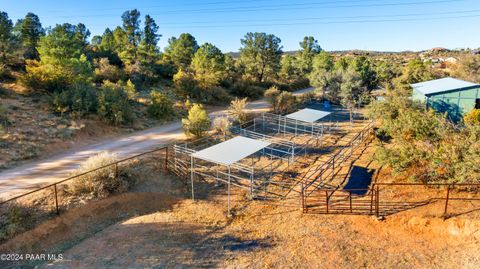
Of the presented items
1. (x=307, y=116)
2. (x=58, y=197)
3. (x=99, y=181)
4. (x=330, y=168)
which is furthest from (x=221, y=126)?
(x=58, y=197)

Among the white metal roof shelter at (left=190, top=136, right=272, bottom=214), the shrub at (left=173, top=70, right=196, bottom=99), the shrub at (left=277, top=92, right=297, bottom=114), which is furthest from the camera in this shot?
the shrub at (left=173, top=70, right=196, bottom=99)

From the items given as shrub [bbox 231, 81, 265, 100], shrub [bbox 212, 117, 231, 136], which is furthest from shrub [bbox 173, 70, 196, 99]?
shrub [bbox 212, 117, 231, 136]

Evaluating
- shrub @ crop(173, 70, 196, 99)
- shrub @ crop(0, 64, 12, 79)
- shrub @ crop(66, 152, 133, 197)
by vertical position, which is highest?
shrub @ crop(0, 64, 12, 79)

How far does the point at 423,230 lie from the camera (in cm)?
1105

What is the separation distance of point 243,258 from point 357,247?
387 centimetres

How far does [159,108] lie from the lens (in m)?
25.1

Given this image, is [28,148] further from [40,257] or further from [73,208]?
[40,257]

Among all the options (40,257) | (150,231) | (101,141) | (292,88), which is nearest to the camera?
(40,257)

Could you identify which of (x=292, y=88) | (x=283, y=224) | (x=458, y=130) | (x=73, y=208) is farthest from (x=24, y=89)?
(x=292, y=88)

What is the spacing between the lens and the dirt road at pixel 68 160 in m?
12.6

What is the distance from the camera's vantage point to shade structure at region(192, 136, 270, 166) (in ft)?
40.6

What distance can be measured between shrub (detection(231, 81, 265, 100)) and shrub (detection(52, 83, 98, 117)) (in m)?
18.5

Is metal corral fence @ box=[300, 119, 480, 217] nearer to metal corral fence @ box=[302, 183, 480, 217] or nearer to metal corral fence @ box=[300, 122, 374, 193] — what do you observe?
metal corral fence @ box=[302, 183, 480, 217]

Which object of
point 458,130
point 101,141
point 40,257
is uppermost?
point 458,130
